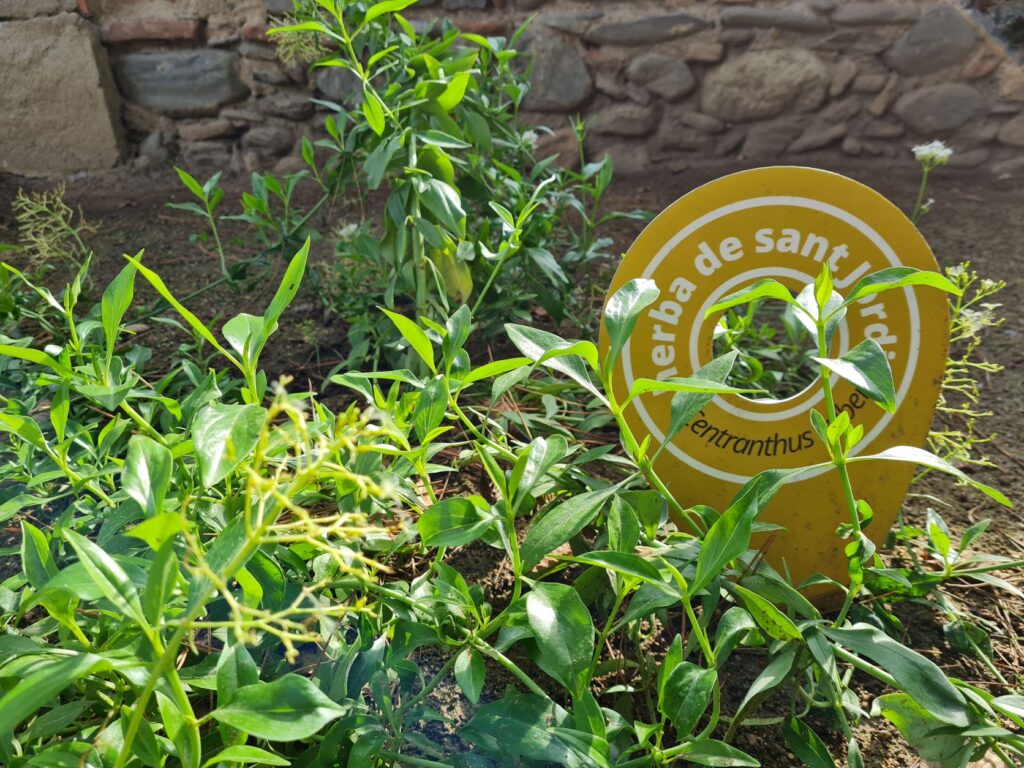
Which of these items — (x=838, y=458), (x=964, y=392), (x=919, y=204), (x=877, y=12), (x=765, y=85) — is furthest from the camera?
(x=765, y=85)

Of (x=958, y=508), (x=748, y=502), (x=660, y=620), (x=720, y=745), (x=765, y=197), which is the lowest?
(x=958, y=508)

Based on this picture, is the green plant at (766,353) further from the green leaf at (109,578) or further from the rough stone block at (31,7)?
the rough stone block at (31,7)

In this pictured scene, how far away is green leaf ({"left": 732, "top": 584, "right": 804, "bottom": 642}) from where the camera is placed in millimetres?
861

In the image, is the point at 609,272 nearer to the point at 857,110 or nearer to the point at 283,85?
the point at 857,110

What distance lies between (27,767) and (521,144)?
1.54 m

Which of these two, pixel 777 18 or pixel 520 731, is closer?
pixel 520 731

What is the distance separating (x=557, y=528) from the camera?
2.91ft

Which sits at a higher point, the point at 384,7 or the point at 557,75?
the point at 384,7

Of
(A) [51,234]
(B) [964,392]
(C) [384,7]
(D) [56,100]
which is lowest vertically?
(B) [964,392]

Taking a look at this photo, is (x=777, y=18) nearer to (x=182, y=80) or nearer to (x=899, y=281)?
(x=182, y=80)

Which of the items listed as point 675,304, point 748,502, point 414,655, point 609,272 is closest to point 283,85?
point 609,272

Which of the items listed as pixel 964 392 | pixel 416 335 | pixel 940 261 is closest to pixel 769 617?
pixel 416 335

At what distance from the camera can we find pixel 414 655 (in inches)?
41.8

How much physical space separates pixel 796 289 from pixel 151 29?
2546 millimetres
